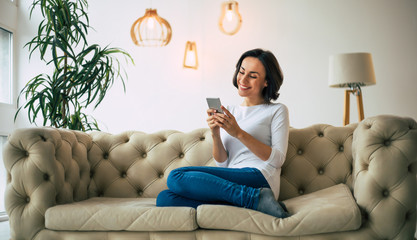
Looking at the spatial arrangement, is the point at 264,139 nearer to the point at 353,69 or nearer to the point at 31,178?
the point at 31,178

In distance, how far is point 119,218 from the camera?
5.41 ft

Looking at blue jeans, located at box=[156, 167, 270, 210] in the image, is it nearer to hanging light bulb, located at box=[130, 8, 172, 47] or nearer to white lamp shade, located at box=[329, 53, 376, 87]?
white lamp shade, located at box=[329, 53, 376, 87]

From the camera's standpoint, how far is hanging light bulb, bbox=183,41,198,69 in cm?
427

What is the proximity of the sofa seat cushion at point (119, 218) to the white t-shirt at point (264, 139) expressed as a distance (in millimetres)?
450

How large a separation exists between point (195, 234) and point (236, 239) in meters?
0.17

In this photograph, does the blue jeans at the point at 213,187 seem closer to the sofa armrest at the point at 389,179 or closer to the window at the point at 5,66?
the sofa armrest at the point at 389,179

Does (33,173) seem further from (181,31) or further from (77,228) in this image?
(181,31)

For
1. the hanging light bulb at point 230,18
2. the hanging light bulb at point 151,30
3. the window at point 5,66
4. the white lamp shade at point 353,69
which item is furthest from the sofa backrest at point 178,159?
the window at point 5,66

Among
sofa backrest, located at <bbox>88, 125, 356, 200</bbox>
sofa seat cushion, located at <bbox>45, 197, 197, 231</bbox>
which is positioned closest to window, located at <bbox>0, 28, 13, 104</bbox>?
sofa backrest, located at <bbox>88, 125, 356, 200</bbox>

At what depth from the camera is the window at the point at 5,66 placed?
13.5 feet

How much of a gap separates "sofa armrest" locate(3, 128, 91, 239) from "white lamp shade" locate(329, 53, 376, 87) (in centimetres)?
232

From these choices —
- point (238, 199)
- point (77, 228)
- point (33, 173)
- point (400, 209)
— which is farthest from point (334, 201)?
point (33, 173)

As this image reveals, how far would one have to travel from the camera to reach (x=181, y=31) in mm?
4383

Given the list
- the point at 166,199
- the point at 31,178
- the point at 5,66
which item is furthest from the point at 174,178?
the point at 5,66
